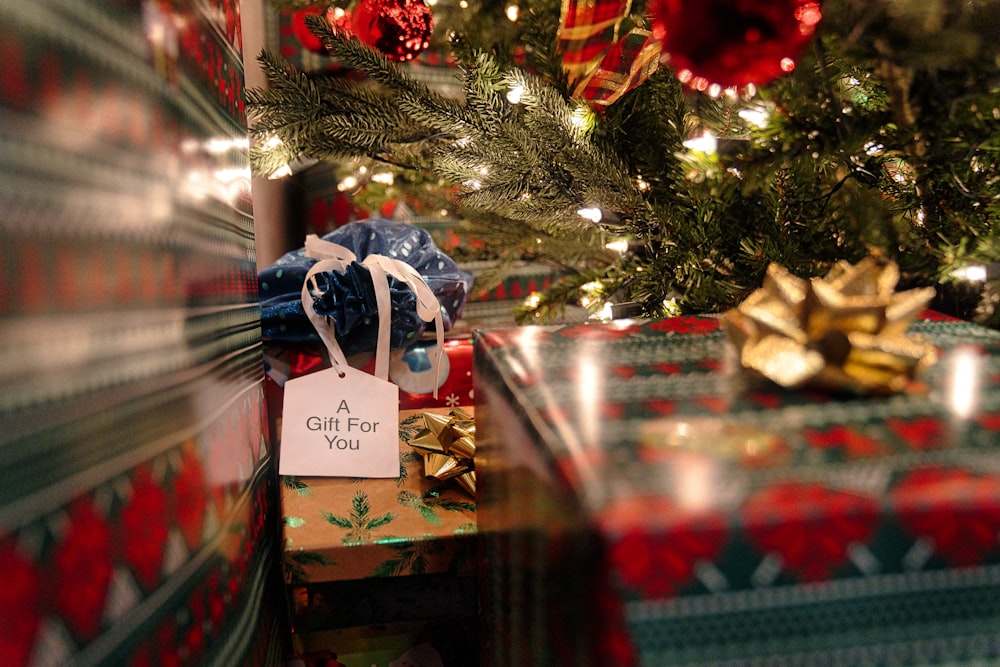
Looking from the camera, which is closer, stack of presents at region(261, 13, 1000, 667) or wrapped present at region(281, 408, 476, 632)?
stack of presents at region(261, 13, 1000, 667)

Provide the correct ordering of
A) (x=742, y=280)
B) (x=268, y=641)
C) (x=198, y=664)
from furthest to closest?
(x=742, y=280) < (x=268, y=641) < (x=198, y=664)

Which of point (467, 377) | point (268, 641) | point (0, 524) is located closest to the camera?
point (0, 524)

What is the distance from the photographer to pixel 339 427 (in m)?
0.69

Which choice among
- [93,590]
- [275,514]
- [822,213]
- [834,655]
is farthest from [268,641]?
[822,213]

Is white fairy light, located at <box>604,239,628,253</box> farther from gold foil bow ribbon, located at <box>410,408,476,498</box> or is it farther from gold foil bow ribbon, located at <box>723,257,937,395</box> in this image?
gold foil bow ribbon, located at <box>723,257,937,395</box>

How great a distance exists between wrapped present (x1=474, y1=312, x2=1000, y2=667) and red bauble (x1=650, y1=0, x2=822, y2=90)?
184 millimetres

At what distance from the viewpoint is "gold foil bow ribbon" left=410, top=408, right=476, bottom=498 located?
2.07 ft

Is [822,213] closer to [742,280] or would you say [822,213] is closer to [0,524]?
[742,280]

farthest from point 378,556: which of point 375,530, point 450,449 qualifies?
point 450,449

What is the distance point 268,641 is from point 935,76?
588 mm

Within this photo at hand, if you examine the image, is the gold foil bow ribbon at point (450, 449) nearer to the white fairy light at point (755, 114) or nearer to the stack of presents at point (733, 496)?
the stack of presents at point (733, 496)

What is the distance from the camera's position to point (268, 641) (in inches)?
21.3

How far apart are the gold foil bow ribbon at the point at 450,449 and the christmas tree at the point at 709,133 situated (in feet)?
0.66

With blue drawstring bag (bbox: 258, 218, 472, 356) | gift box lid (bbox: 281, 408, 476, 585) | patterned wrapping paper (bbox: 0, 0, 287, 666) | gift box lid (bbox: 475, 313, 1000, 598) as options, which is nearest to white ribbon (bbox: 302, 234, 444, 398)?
blue drawstring bag (bbox: 258, 218, 472, 356)
